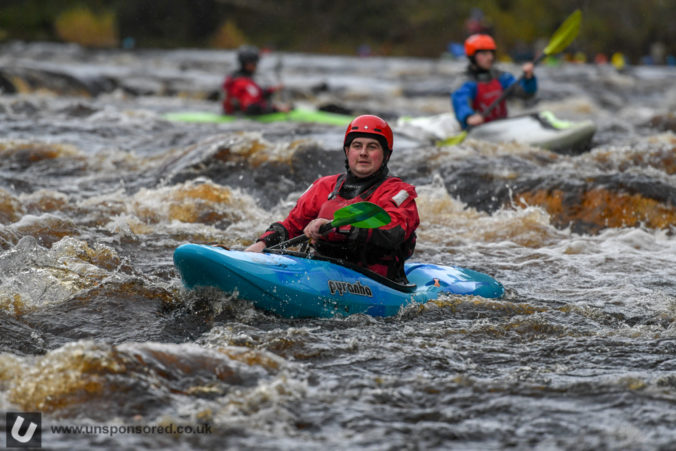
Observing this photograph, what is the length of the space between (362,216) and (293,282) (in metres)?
0.48

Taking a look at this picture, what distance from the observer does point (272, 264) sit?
4090mm

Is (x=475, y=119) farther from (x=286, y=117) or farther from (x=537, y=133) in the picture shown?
(x=286, y=117)

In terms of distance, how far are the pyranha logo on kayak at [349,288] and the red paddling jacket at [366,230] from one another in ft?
0.63

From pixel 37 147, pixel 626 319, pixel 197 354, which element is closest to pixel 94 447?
pixel 197 354

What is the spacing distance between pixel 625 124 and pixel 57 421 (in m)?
11.3

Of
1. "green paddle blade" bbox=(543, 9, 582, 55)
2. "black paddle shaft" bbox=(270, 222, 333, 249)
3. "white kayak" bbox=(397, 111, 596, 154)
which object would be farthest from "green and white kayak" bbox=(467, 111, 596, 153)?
"black paddle shaft" bbox=(270, 222, 333, 249)

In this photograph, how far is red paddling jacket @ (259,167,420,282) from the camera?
4.21 meters

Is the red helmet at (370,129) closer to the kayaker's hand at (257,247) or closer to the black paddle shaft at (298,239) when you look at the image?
the black paddle shaft at (298,239)

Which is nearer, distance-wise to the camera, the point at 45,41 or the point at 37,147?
the point at 37,147

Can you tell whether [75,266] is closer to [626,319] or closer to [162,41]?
[626,319]

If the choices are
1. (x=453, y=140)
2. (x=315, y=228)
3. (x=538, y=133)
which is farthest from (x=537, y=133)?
Result: (x=315, y=228)

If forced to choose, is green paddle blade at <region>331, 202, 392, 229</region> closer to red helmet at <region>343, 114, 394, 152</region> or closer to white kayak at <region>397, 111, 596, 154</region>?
red helmet at <region>343, 114, 394, 152</region>

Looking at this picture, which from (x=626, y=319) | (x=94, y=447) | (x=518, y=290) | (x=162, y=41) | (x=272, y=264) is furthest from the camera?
(x=162, y=41)

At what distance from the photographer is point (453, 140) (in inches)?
359
